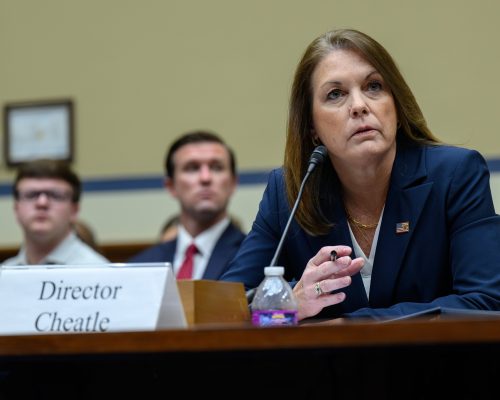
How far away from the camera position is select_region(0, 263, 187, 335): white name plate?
188cm

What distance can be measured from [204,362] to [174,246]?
107 inches

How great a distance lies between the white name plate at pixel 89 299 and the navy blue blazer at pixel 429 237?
585 millimetres

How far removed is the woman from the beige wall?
2.72 metres

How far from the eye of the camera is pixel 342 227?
2.56 meters

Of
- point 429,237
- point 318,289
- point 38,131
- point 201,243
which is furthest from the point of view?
point 38,131

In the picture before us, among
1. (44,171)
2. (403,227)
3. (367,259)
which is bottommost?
(44,171)

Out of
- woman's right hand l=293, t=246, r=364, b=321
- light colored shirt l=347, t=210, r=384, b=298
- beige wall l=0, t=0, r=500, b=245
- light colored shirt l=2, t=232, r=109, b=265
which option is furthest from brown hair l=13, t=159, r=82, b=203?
woman's right hand l=293, t=246, r=364, b=321

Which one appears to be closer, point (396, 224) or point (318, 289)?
point (318, 289)

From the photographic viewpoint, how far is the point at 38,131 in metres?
6.14

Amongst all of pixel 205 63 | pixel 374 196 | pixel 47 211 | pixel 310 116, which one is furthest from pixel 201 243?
pixel 374 196

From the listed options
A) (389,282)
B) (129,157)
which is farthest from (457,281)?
(129,157)

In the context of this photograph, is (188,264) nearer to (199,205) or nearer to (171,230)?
(199,205)

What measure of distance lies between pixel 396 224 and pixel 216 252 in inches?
81.4

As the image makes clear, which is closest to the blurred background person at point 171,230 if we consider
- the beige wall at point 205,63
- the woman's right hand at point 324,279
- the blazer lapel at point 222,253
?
the blazer lapel at point 222,253
